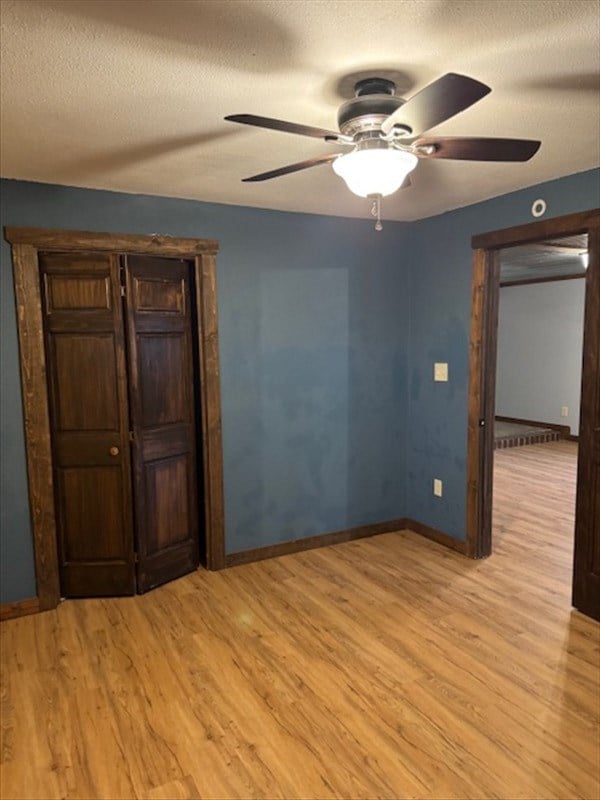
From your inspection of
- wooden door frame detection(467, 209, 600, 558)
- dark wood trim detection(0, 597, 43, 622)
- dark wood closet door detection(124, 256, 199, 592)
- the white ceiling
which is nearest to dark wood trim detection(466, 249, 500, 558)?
wooden door frame detection(467, 209, 600, 558)

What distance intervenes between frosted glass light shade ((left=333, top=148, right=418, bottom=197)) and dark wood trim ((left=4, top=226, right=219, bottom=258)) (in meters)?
1.77

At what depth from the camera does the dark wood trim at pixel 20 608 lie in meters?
3.03

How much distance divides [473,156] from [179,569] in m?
2.91

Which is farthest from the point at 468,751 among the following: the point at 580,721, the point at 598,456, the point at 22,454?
the point at 22,454

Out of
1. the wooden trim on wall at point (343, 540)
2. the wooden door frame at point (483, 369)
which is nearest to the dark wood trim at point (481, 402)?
the wooden door frame at point (483, 369)

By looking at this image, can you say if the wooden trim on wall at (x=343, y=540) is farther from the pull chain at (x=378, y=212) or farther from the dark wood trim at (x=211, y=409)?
the pull chain at (x=378, y=212)

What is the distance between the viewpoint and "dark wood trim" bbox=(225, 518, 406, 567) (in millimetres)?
3762

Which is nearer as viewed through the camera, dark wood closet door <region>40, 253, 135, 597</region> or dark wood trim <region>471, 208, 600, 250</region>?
dark wood trim <region>471, 208, 600, 250</region>

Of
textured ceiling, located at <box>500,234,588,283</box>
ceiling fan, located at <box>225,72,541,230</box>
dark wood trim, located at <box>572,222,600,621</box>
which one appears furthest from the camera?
textured ceiling, located at <box>500,234,588,283</box>

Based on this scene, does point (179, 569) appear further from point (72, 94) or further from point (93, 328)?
point (72, 94)

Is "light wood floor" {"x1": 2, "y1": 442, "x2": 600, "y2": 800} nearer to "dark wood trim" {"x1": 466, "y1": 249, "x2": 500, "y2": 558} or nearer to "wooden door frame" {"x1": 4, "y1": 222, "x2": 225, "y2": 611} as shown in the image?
"dark wood trim" {"x1": 466, "y1": 249, "x2": 500, "y2": 558}

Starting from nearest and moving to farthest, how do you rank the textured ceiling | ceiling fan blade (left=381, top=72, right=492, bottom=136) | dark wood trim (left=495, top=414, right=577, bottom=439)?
ceiling fan blade (left=381, top=72, right=492, bottom=136) → the textured ceiling → dark wood trim (left=495, top=414, right=577, bottom=439)

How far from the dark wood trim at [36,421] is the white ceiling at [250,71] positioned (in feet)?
1.77

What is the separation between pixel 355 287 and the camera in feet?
13.1
